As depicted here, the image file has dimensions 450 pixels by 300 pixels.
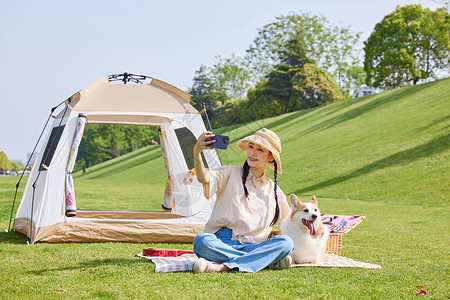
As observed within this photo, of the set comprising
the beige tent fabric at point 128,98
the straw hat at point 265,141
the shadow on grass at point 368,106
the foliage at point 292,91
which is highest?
the foliage at point 292,91

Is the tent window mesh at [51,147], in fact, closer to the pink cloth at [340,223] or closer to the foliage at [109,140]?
the pink cloth at [340,223]

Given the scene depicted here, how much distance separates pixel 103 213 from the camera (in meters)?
6.89

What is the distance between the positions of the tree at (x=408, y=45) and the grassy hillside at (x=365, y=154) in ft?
12.7

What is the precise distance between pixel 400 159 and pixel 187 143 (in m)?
10.6

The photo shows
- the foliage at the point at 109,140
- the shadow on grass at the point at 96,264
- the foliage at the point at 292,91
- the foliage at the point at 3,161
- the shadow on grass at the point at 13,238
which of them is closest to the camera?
the shadow on grass at the point at 96,264

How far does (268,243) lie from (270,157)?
72 cm

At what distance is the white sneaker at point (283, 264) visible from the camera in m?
3.62

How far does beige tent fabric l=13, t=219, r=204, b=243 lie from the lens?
5.22 meters

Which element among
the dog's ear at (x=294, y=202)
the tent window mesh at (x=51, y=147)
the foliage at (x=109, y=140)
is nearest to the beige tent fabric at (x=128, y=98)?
the tent window mesh at (x=51, y=147)

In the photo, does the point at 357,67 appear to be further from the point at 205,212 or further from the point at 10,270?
the point at 10,270

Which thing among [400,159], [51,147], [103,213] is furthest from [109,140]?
[51,147]

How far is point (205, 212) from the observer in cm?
593

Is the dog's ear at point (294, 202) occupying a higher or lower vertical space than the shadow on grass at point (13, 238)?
higher

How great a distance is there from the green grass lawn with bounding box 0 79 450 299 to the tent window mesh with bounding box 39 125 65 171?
924 millimetres
